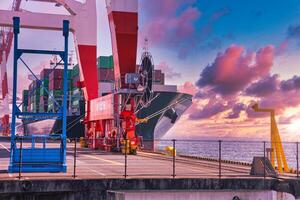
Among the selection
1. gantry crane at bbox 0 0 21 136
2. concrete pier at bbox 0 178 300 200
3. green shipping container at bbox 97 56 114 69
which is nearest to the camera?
concrete pier at bbox 0 178 300 200

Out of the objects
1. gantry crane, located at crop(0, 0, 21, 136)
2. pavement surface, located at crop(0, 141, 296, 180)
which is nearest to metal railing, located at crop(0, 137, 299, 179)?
pavement surface, located at crop(0, 141, 296, 180)

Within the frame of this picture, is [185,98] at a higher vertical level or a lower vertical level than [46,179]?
higher

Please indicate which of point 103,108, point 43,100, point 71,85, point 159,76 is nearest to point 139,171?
point 103,108

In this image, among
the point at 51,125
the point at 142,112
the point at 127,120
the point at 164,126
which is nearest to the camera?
the point at 127,120

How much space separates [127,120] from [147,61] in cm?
549

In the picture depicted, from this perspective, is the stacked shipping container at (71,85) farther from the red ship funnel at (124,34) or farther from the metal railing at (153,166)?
the red ship funnel at (124,34)

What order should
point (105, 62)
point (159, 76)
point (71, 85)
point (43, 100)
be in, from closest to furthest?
point (159, 76) → point (105, 62) → point (71, 85) → point (43, 100)

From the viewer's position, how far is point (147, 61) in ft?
122

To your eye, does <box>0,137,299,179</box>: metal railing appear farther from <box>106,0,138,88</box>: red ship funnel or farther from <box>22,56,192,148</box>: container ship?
<box>22,56,192,148</box>: container ship

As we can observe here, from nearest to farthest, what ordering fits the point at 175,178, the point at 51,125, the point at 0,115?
the point at 175,178
the point at 51,125
the point at 0,115

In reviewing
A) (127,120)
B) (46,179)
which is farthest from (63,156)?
(127,120)

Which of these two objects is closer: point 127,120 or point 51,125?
point 127,120

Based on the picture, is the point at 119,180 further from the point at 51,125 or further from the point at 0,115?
the point at 0,115

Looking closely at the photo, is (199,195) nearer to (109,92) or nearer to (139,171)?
(139,171)
